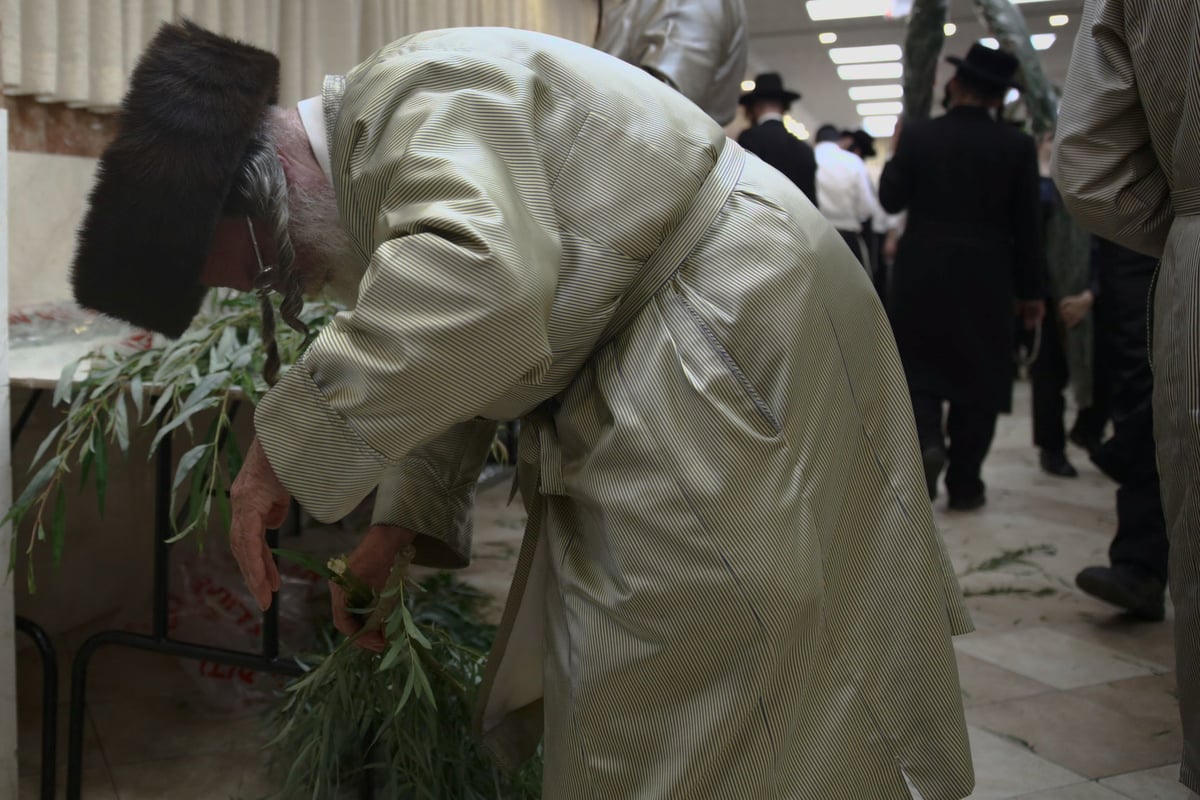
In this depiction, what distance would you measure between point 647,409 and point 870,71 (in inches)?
560

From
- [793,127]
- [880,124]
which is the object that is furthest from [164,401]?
[880,124]

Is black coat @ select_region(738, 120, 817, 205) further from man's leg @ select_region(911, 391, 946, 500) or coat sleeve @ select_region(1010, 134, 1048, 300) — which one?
man's leg @ select_region(911, 391, 946, 500)

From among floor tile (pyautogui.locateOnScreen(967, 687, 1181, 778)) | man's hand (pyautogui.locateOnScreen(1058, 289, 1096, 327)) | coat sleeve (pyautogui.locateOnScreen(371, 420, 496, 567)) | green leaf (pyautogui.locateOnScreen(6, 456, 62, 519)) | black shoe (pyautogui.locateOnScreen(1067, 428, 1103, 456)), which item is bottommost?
black shoe (pyautogui.locateOnScreen(1067, 428, 1103, 456))

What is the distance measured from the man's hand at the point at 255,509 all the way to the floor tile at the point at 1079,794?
1528 millimetres

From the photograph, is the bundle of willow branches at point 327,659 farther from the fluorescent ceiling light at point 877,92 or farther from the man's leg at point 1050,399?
the fluorescent ceiling light at point 877,92

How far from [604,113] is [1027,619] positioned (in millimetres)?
2504

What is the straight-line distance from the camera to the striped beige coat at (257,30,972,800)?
3.66 ft

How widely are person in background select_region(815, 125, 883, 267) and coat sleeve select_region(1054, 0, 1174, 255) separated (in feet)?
15.7

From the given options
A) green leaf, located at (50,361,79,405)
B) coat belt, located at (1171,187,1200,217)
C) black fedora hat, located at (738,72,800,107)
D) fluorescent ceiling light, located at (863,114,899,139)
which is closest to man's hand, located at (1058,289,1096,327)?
black fedora hat, located at (738,72,800,107)

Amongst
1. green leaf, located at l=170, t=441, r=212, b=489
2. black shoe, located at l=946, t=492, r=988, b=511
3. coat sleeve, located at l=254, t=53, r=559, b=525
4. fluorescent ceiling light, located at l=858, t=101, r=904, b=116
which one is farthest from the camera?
fluorescent ceiling light, located at l=858, t=101, r=904, b=116

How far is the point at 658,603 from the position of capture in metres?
1.24

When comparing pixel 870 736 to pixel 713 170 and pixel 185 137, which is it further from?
pixel 185 137

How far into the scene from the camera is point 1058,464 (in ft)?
17.3

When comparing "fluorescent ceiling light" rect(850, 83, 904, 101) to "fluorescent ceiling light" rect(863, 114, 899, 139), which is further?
"fluorescent ceiling light" rect(863, 114, 899, 139)
